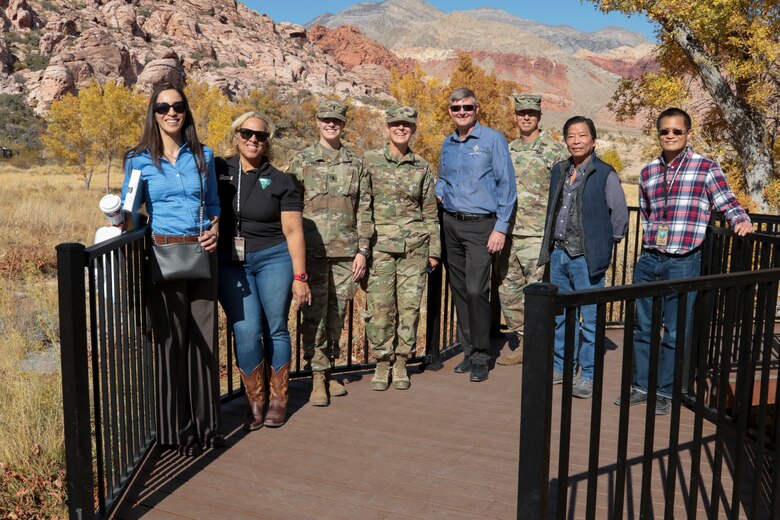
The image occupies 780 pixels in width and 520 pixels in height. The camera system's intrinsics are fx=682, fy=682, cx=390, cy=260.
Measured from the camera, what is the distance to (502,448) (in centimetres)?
377

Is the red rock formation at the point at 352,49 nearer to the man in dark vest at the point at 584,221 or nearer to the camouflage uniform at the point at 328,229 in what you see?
the man in dark vest at the point at 584,221

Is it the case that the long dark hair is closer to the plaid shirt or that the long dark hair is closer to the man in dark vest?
the man in dark vest

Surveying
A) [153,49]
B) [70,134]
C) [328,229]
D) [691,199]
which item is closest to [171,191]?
[328,229]

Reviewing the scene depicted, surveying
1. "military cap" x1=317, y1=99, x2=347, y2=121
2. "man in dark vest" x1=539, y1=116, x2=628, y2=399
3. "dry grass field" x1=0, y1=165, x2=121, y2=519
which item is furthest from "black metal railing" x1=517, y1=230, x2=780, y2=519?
"dry grass field" x1=0, y1=165, x2=121, y2=519

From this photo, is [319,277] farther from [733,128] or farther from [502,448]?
[733,128]

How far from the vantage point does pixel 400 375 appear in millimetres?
4906

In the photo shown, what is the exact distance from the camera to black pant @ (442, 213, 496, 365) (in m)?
4.97

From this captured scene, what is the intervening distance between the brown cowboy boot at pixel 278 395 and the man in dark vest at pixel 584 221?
180 centimetres

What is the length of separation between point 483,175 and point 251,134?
182 cm

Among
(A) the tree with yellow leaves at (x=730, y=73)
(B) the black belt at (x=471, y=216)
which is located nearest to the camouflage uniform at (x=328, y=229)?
(B) the black belt at (x=471, y=216)

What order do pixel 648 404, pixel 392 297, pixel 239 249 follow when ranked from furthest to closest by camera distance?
pixel 392 297, pixel 239 249, pixel 648 404

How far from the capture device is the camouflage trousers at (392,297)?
4738mm

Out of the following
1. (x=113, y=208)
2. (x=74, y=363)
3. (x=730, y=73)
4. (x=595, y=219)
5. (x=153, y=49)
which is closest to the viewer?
(x=74, y=363)

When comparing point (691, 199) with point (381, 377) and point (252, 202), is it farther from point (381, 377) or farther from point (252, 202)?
point (252, 202)
